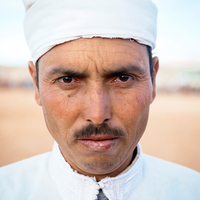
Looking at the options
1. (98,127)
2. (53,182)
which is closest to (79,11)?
(98,127)

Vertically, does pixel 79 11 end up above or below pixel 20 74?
below

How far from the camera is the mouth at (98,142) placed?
4.80 ft

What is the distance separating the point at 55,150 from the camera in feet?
6.13

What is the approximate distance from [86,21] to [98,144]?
0.83 metres

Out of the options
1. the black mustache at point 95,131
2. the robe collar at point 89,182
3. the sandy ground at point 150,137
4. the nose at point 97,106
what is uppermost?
the sandy ground at point 150,137

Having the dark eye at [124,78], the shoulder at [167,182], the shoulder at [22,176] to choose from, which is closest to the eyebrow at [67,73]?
the dark eye at [124,78]

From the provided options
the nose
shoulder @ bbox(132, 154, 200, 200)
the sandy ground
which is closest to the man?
the nose

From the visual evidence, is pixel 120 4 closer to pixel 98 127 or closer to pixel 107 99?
pixel 107 99

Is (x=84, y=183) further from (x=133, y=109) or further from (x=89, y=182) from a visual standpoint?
(x=133, y=109)

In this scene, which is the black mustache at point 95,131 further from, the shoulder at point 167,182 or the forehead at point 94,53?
the shoulder at point 167,182

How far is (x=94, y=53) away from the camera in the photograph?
4.89 feet

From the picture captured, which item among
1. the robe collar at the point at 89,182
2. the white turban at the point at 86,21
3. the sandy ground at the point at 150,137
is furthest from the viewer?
the sandy ground at the point at 150,137

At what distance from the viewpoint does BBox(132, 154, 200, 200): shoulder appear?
6.04 feet

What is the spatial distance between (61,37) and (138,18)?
0.58 meters
